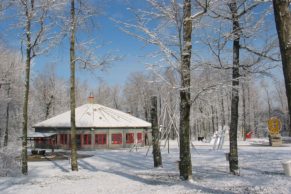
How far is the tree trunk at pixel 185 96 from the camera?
11.1 metres

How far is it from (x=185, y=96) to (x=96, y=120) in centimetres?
3282

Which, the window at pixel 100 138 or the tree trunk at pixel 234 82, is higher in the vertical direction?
the tree trunk at pixel 234 82

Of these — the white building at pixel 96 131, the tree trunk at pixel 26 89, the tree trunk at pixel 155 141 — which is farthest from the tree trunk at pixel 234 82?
the white building at pixel 96 131

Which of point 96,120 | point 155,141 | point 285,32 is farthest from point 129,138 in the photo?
point 285,32

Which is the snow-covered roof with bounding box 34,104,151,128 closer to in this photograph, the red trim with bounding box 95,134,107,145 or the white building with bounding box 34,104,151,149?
the white building with bounding box 34,104,151,149

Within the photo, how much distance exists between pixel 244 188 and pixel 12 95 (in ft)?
135

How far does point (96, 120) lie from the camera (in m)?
43.0

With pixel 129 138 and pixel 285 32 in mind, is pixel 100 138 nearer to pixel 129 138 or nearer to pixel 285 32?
pixel 129 138

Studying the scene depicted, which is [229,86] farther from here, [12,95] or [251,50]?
[12,95]

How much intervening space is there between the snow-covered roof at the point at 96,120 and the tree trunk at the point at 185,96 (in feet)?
101

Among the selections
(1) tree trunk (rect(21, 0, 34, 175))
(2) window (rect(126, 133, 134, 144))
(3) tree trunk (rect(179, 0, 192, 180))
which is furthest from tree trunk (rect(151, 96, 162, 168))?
(2) window (rect(126, 133, 134, 144))

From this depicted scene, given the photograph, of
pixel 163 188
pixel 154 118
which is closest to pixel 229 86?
pixel 163 188

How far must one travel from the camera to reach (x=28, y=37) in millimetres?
15578

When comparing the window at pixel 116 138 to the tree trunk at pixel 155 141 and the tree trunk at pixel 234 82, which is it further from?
the tree trunk at pixel 234 82
